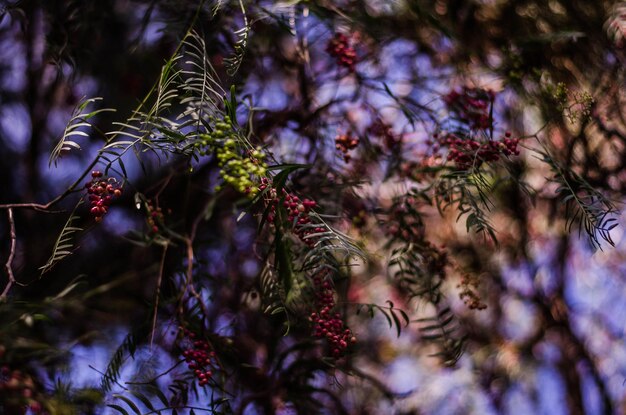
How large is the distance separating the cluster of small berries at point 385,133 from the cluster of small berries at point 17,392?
1.29 m

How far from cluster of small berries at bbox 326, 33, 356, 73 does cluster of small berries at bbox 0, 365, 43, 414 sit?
48.7 inches

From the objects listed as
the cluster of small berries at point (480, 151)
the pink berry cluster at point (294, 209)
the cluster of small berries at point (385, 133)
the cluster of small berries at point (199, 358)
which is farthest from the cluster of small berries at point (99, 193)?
the cluster of small berries at point (385, 133)

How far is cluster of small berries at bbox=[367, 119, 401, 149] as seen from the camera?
2.07 meters

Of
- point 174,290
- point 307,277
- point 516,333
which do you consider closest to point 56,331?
point 174,290

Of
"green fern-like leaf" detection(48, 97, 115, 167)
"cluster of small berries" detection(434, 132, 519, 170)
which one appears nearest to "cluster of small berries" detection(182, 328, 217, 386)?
"green fern-like leaf" detection(48, 97, 115, 167)

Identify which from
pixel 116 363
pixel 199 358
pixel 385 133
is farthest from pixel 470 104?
pixel 116 363

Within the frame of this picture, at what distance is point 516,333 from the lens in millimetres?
3004

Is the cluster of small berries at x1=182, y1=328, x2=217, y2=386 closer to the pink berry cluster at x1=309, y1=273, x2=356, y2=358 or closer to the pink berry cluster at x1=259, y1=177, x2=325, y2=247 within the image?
the pink berry cluster at x1=309, y1=273, x2=356, y2=358

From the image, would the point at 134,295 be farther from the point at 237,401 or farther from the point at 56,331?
the point at 237,401

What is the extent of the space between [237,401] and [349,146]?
0.97m

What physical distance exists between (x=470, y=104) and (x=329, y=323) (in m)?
0.82

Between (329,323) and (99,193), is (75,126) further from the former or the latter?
(329,323)

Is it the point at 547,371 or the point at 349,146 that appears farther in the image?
the point at 547,371

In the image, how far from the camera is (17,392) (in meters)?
1.10
